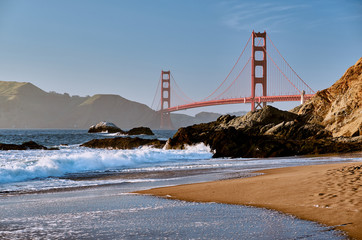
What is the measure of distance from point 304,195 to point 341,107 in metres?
18.5

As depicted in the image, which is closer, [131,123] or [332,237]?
[332,237]

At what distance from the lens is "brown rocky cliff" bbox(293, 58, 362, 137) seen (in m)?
19.6

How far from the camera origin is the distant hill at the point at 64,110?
157875 millimetres

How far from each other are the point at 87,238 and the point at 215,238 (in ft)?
3.36

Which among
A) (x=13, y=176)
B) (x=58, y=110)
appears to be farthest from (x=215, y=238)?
(x=58, y=110)

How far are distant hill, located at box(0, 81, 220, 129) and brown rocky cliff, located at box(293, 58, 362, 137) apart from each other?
11923cm

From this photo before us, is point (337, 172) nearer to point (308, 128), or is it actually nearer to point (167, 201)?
point (167, 201)

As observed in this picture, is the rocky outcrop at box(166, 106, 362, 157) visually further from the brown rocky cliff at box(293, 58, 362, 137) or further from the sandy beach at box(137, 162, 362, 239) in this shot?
the sandy beach at box(137, 162, 362, 239)

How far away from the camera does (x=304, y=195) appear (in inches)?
197

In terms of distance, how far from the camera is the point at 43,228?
3.73 m

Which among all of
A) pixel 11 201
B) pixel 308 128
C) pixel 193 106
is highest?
pixel 193 106

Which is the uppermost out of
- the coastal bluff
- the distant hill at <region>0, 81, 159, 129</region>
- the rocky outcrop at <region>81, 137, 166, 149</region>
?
the distant hill at <region>0, 81, 159, 129</region>

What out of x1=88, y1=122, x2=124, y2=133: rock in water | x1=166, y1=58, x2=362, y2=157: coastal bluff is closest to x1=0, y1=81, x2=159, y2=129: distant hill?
x1=88, y1=122, x2=124, y2=133: rock in water

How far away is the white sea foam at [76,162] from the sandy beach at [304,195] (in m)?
3.81
